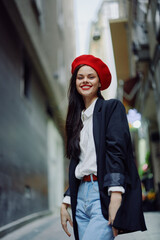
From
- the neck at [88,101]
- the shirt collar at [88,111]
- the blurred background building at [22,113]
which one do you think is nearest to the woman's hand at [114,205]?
the shirt collar at [88,111]

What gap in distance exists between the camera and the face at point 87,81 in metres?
2.14

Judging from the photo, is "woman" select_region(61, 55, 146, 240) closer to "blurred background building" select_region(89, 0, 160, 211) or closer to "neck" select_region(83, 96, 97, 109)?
"neck" select_region(83, 96, 97, 109)

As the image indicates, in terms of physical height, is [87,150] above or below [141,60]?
below

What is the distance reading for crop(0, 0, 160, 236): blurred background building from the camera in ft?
22.0

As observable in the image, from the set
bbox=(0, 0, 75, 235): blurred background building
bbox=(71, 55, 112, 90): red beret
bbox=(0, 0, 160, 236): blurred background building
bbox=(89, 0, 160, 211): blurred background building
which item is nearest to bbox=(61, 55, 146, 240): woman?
bbox=(71, 55, 112, 90): red beret

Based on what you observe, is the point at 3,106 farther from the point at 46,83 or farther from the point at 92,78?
the point at 46,83

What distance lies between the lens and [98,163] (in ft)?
6.08

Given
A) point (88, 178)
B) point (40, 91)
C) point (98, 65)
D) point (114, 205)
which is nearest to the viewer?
point (114, 205)

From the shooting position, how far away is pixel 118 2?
13.8m

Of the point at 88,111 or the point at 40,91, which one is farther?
the point at 40,91

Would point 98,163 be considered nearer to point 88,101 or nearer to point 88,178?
point 88,178

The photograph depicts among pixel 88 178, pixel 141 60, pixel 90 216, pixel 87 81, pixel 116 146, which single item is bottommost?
pixel 90 216

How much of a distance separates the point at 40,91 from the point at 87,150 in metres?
9.69

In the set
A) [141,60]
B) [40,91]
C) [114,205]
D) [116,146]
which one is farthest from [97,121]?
[40,91]
